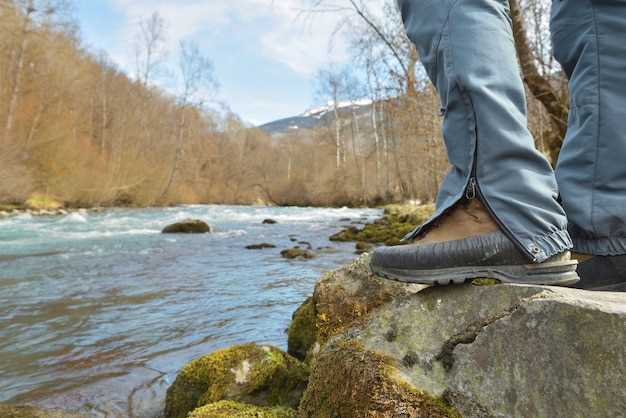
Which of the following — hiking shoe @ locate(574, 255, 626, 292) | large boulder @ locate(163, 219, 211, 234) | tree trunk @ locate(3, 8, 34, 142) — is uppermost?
tree trunk @ locate(3, 8, 34, 142)

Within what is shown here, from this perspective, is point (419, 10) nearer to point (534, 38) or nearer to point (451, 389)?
point (451, 389)

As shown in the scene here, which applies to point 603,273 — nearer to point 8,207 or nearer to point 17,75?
point 8,207

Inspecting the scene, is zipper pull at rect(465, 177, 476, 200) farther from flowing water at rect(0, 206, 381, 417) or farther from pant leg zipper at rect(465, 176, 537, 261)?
flowing water at rect(0, 206, 381, 417)

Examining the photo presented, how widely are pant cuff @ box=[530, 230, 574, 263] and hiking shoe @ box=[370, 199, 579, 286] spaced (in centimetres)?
3

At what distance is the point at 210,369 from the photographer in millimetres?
2205

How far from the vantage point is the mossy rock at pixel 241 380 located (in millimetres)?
2068

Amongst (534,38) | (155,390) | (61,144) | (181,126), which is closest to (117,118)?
(181,126)

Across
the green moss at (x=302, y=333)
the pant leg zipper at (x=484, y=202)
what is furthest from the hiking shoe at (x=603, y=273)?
the green moss at (x=302, y=333)

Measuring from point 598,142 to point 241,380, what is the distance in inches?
71.8

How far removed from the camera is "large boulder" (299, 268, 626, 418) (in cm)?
91

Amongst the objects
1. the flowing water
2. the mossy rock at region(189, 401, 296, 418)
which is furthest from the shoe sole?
the flowing water

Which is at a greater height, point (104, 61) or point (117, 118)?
point (104, 61)

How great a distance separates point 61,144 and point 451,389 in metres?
26.9

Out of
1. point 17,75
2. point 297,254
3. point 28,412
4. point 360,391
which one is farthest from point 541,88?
point 17,75
